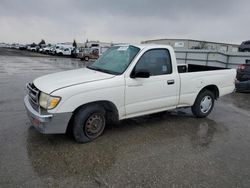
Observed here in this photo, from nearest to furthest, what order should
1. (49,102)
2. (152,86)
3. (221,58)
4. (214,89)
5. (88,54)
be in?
→ (49,102)
(152,86)
(214,89)
(221,58)
(88,54)

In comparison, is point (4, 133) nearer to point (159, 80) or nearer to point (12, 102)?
point (12, 102)

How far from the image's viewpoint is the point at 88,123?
4008 mm

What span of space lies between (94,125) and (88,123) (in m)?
0.14

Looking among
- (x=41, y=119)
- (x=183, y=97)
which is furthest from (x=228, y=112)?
(x=41, y=119)

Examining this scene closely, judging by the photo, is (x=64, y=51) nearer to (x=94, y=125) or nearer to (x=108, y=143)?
(x=94, y=125)

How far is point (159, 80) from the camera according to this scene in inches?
182

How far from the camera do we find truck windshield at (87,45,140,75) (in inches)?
172

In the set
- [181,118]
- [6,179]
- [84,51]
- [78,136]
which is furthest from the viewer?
[84,51]

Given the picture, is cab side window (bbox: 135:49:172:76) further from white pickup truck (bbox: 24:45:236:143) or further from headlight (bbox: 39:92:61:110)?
headlight (bbox: 39:92:61:110)

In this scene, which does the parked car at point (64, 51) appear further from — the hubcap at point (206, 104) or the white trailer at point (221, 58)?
the hubcap at point (206, 104)

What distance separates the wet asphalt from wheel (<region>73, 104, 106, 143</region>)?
0.47 ft

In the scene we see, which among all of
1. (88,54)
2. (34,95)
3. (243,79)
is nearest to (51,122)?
(34,95)

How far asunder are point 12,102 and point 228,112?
6.24 m

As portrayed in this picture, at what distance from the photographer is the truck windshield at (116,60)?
14.4 feet
